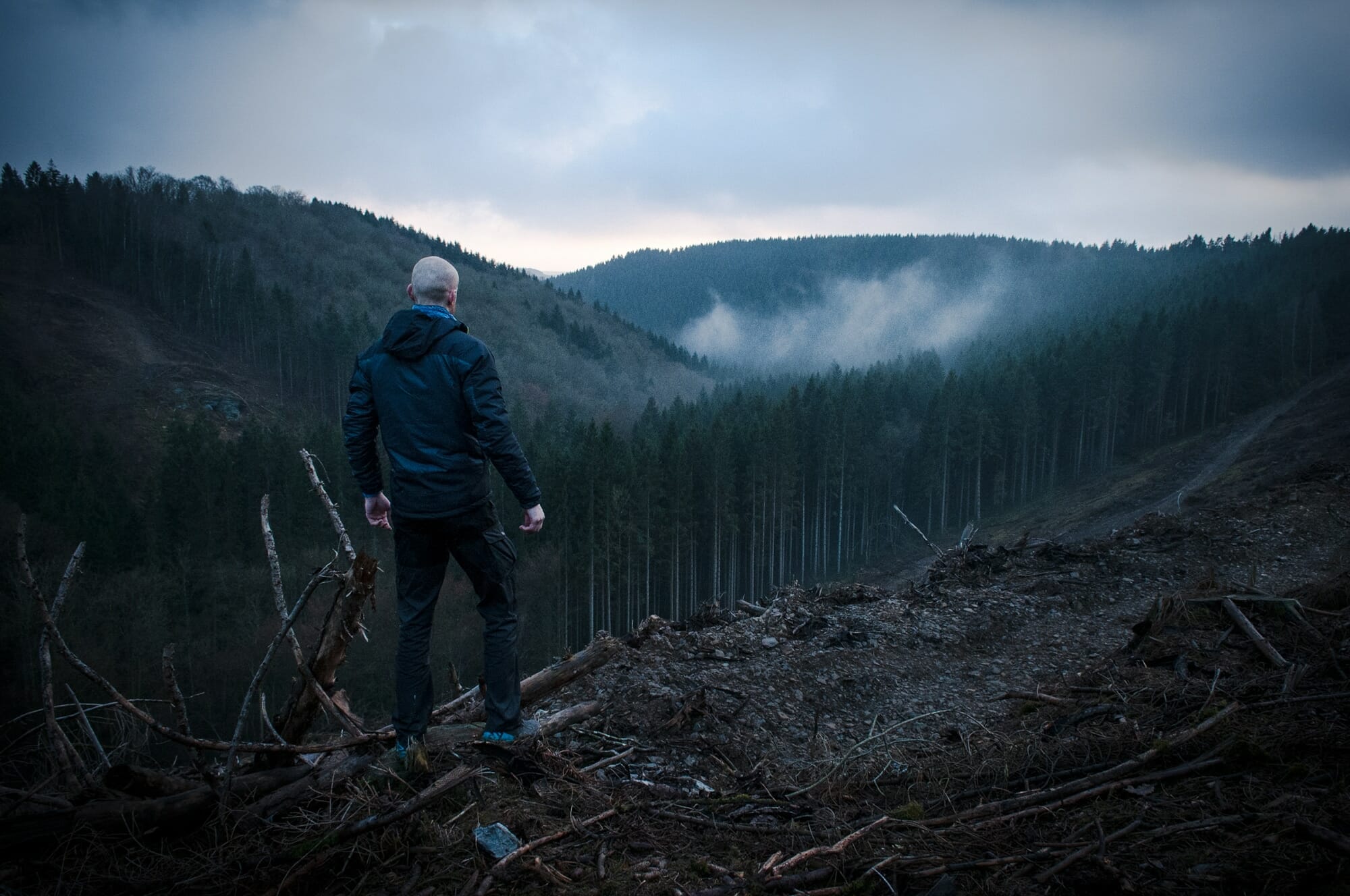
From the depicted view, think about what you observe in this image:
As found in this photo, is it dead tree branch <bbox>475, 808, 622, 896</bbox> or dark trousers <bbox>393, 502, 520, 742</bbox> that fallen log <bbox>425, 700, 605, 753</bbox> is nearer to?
dark trousers <bbox>393, 502, 520, 742</bbox>

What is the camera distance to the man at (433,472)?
3.68 metres

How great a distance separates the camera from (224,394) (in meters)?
65.2

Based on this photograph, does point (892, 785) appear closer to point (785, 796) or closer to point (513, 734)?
point (785, 796)

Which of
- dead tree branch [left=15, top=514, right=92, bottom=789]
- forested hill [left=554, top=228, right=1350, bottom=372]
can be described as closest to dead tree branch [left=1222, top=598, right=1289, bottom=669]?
dead tree branch [left=15, top=514, right=92, bottom=789]

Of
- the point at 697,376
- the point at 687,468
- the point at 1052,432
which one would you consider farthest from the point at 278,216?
the point at 1052,432

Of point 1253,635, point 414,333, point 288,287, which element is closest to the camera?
point 414,333

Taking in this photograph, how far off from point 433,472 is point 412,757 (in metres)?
1.56

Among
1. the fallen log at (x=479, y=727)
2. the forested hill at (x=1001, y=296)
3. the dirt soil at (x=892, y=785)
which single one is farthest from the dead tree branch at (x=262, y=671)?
the forested hill at (x=1001, y=296)

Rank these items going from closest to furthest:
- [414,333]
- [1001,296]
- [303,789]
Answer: [303,789], [414,333], [1001,296]

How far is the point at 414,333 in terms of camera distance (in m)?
3.68

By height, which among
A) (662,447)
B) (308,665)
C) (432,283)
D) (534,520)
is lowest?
(662,447)

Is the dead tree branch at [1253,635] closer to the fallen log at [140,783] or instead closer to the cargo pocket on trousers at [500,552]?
the cargo pocket on trousers at [500,552]

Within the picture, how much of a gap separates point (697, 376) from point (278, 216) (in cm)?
7573

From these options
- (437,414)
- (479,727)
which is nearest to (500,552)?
(437,414)
